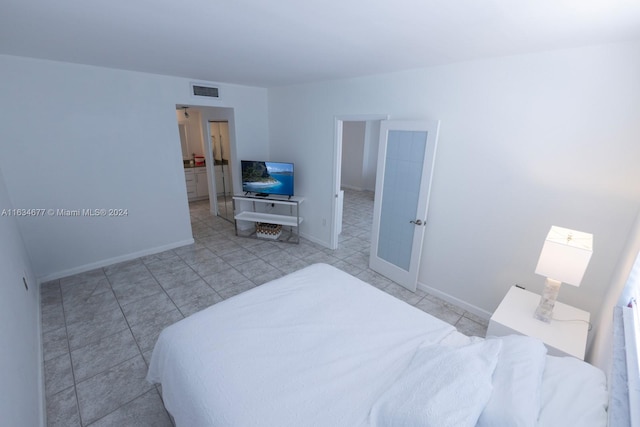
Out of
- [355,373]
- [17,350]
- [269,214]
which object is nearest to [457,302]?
[355,373]

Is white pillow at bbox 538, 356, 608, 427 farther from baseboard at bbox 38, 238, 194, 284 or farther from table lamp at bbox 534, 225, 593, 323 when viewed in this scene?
baseboard at bbox 38, 238, 194, 284

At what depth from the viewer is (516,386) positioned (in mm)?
1129

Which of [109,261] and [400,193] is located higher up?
[400,193]

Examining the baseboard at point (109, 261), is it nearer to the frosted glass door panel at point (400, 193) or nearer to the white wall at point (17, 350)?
the white wall at point (17, 350)

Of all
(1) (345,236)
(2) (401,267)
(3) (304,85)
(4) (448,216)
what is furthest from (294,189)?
(4) (448,216)

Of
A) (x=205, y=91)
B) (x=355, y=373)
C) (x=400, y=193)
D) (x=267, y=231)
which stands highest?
(x=205, y=91)

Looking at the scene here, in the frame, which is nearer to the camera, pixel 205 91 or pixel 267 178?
pixel 205 91

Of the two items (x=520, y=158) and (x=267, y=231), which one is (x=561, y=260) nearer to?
(x=520, y=158)

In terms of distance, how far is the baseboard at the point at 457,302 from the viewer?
270 cm

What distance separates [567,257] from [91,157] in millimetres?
4560

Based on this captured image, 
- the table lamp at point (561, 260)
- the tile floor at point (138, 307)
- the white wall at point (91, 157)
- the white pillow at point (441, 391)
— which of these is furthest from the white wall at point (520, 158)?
the white wall at point (91, 157)

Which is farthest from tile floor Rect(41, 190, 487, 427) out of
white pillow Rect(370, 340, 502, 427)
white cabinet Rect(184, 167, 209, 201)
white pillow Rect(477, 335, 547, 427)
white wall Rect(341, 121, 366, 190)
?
white wall Rect(341, 121, 366, 190)

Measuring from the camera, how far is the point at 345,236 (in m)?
4.77

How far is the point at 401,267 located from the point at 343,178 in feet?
18.6
